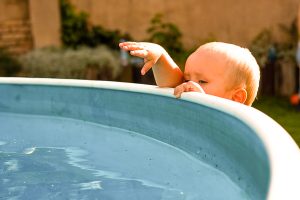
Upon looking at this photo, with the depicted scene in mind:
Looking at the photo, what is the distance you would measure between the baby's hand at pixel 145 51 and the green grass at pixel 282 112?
2.06m

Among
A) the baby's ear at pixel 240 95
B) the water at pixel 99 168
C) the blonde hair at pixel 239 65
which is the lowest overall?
the water at pixel 99 168

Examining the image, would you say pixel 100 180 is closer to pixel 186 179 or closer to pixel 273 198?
pixel 186 179

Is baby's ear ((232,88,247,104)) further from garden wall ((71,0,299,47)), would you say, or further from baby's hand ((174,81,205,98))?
garden wall ((71,0,299,47))

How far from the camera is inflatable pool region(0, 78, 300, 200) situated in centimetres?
179

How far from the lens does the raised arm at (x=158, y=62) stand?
8.14 feet

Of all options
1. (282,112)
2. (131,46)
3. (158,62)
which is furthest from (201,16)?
(131,46)

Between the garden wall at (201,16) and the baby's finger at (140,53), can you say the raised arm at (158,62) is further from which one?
the garden wall at (201,16)

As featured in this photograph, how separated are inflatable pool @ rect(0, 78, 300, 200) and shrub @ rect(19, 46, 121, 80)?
3632 millimetres

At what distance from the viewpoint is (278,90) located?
23.1 feet

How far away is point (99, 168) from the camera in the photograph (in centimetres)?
252

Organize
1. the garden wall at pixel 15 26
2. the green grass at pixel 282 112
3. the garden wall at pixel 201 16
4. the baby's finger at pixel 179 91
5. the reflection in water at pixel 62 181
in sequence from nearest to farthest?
the reflection in water at pixel 62 181 < the baby's finger at pixel 179 91 < the green grass at pixel 282 112 < the garden wall at pixel 201 16 < the garden wall at pixel 15 26

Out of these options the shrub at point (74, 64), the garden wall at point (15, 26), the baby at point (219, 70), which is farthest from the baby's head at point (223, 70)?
the garden wall at point (15, 26)

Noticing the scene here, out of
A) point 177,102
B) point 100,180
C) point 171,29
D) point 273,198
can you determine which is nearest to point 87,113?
point 177,102

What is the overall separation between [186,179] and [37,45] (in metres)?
6.22
